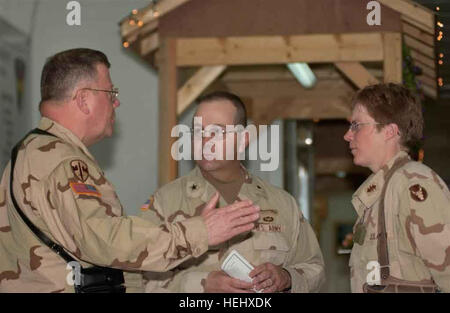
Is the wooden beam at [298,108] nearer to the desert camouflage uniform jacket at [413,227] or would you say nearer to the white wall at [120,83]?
the white wall at [120,83]

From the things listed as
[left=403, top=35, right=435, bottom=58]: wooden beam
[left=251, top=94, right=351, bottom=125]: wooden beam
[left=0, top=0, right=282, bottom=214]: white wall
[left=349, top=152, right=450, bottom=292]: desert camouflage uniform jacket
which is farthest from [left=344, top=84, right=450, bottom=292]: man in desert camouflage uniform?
[left=251, top=94, right=351, bottom=125]: wooden beam

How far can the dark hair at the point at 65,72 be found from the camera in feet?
11.8

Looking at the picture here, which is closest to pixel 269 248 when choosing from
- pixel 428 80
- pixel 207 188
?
pixel 207 188

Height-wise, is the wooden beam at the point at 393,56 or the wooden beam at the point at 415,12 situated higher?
the wooden beam at the point at 415,12

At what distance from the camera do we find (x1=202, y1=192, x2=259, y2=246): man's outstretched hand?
3.30m

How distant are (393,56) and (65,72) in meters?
4.12

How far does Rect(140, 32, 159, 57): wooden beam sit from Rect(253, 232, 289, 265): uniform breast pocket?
12.7 ft

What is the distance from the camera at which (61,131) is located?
354 centimetres

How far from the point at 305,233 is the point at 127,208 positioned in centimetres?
524

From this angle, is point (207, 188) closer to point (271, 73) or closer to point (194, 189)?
point (194, 189)

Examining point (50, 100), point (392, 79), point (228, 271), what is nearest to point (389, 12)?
point (392, 79)

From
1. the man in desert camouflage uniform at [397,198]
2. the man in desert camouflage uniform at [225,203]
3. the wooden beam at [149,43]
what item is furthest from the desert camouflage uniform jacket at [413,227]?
the wooden beam at [149,43]

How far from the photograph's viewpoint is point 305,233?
4.52m

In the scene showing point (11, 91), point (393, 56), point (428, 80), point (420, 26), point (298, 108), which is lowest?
point (393, 56)
